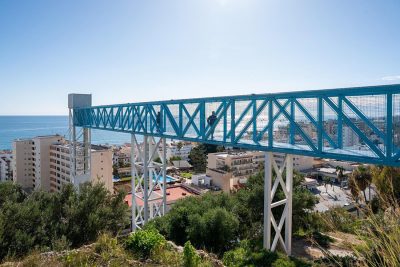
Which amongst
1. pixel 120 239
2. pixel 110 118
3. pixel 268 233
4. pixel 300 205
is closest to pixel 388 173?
pixel 300 205

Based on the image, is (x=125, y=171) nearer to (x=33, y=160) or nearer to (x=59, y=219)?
(x=33, y=160)

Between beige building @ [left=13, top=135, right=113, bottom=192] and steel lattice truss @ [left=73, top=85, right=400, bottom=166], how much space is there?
3502 centimetres

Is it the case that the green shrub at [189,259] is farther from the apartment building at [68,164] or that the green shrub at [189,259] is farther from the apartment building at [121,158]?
the apartment building at [121,158]

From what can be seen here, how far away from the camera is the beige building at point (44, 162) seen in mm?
44250

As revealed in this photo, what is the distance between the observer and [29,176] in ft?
164

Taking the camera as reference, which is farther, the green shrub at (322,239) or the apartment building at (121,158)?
the apartment building at (121,158)

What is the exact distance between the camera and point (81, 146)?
21.3 metres

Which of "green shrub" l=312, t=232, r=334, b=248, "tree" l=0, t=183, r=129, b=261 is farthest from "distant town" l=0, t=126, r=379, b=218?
"green shrub" l=312, t=232, r=334, b=248

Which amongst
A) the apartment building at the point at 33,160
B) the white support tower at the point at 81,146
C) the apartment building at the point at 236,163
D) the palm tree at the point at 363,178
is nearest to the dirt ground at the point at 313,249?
the palm tree at the point at 363,178

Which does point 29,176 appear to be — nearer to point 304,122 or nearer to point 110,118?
point 110,118

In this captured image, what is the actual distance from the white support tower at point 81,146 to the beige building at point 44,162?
22.0 meters

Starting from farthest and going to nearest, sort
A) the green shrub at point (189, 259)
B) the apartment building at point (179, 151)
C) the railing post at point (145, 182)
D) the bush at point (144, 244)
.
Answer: the apartment building at point (179, 151), the railing post at point (145, 182), the bush at point (144, 244), the green shrub at point (189, 259)

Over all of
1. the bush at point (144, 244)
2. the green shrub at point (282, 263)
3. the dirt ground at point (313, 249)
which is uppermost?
the bush at point (144, 244)

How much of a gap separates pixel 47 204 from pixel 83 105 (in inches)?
308
